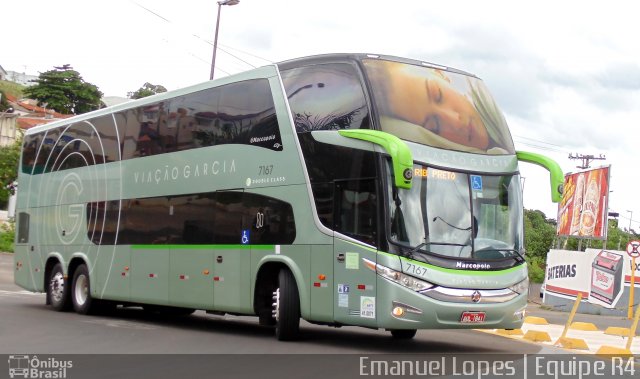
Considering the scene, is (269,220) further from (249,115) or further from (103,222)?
(103,222)

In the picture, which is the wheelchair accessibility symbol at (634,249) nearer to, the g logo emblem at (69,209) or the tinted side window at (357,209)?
the tinted side window at (357,209)

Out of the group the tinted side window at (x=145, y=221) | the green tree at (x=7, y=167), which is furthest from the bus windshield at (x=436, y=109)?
the green tree at (x=7, y=167)

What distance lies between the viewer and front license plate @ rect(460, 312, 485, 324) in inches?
511

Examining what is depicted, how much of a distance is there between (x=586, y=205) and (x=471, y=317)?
33557 millimetres

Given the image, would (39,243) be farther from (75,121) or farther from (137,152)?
(137,152)

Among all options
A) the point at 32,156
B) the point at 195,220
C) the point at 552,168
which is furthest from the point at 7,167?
the point at 552,168

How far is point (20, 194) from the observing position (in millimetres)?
23500

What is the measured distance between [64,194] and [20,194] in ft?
8.72

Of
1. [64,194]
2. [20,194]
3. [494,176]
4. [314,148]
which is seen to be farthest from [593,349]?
[20,194]

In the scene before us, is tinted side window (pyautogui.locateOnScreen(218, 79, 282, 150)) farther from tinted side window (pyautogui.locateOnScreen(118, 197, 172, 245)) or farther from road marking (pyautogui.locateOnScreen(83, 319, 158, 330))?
road marking (pyautogui.locateOnScreen(83, 319, 158, 330))

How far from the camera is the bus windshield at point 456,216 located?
12992 mm

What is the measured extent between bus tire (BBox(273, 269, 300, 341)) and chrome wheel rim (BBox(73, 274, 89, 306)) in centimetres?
740

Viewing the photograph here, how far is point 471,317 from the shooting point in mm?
13055

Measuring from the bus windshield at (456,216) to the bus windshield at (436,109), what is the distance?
1.87 ft
